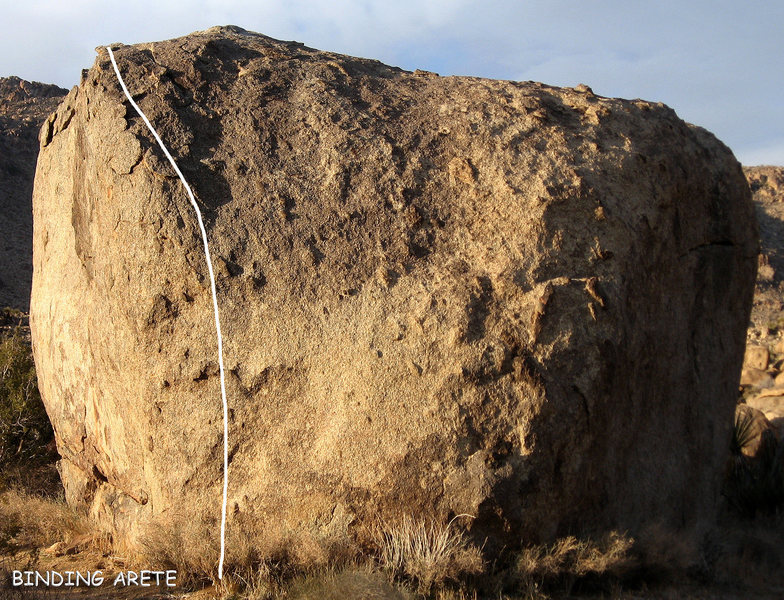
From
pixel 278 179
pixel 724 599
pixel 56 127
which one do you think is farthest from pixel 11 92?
pixel 724 599

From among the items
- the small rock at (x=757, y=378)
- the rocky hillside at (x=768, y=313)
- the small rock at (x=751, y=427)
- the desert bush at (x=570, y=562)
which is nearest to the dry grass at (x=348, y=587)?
the desert bush at (x=570, y=562)

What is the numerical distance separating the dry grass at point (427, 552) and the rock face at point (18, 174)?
16419mm

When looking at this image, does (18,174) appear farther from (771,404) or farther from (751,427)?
(751,427)

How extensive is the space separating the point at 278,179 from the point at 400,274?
3.09 feet

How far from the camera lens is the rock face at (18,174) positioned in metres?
20.4

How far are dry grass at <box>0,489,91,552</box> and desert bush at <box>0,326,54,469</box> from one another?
4.13 feet

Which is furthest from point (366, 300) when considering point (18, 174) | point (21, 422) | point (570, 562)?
point (18, 174)

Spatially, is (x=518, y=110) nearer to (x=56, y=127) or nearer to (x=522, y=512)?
(x=522, y=512)

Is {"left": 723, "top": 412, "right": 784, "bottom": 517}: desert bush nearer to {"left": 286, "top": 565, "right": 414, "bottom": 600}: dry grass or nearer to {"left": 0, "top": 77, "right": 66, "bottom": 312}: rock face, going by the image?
{"left": 286, "top": 565, "right": 414, "bottom": 600}: dry grass

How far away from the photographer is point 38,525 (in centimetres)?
588

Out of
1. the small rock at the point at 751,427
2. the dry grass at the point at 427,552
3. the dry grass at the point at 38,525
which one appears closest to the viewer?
the dry grass at the point at 427,552

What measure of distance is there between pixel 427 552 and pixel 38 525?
10.9ft

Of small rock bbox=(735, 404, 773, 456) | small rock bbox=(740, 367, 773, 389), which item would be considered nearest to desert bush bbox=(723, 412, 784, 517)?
small rock bbox=(735, 404, 773, 456)

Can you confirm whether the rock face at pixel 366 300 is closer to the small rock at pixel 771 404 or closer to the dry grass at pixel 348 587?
the dry grass at pixel 348 587
